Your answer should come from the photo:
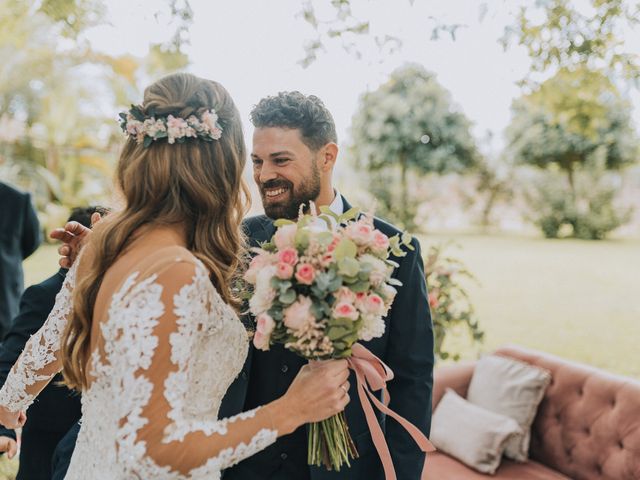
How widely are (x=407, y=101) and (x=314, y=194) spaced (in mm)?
16446

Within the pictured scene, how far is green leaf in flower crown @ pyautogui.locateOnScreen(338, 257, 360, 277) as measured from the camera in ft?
4.95

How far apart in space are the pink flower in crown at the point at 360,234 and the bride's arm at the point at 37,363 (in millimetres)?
904

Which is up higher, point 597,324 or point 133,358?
point 133,358

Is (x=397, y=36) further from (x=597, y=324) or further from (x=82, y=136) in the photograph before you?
(x=82, y=136)

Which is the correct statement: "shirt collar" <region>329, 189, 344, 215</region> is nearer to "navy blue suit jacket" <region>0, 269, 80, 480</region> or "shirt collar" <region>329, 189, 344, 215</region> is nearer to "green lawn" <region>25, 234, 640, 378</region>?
"navy blue suit jacket" <region>0, 269, 80, 480</region>

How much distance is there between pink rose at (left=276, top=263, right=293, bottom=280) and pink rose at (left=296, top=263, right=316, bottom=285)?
0.07ft

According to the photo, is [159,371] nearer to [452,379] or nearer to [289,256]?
[289,256]

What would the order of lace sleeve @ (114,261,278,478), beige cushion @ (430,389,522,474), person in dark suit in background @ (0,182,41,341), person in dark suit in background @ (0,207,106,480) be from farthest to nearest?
person in dark suit in background @ (0,182,41,341) → beige cushion @ (430,389,522,474) → person in dark suit in background @ (0,207,106,480) → lace sleeve @ (114,261,278,478)

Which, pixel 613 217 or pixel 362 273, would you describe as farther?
pixel 613 217

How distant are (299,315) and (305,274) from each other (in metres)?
0.10

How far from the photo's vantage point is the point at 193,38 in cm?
323

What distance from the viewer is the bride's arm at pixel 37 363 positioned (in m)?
1.86

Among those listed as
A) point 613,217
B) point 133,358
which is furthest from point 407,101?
point 133,358

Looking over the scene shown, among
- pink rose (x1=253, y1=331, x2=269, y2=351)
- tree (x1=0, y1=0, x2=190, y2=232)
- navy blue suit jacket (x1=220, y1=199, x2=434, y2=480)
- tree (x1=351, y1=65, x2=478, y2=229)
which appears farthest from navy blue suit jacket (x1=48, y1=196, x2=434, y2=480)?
tree (x1=351, y1=65, x2=478, y2=229)
